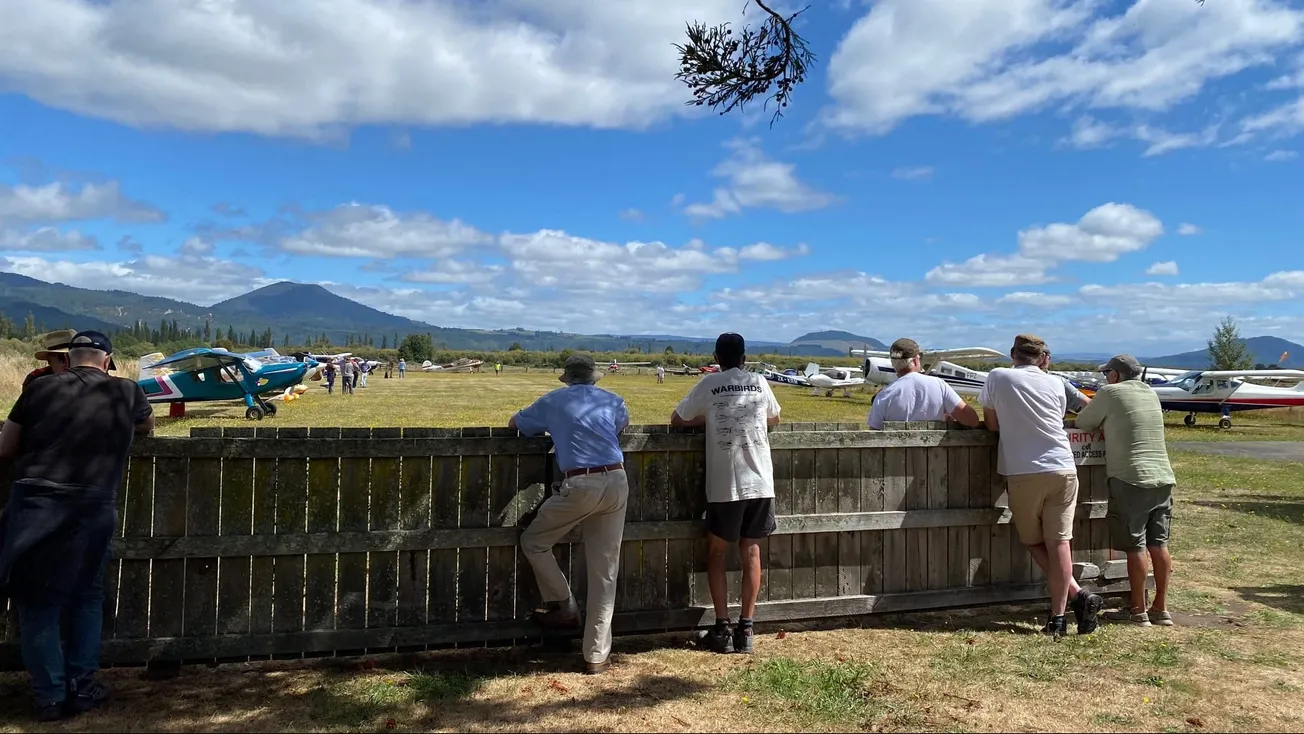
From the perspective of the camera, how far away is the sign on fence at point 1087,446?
19.5ft

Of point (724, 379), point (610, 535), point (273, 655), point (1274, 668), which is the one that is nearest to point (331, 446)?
point (273, 655)

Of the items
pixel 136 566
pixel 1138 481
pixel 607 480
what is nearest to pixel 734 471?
pixel 607 480

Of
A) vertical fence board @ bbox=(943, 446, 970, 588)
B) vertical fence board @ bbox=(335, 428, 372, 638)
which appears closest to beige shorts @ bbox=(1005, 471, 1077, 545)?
vertical fence board @ bbox=(943, 446, 970, 588)

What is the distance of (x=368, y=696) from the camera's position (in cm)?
408

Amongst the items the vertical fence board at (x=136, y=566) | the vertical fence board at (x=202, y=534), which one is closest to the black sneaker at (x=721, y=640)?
the vertical fence board at (x=202, y=534)

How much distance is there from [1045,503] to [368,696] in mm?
4303

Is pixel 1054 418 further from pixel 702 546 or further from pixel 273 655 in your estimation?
pixel 273 655

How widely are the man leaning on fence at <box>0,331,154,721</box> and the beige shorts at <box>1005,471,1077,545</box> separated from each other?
5.23m

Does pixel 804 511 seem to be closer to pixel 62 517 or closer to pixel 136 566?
pixel 136 566

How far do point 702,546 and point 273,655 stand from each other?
256cm

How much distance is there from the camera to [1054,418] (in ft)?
17.4

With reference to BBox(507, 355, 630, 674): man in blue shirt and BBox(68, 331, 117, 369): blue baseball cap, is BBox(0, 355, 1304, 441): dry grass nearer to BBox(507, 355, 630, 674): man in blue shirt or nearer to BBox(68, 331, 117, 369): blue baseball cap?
BBox(507, 355, 630, 674): man in blue shirt

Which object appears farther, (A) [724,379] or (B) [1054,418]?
(B) [1054,418]

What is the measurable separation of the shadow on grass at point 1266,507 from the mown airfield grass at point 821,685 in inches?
198
